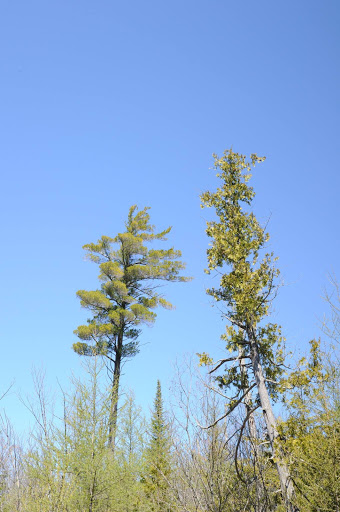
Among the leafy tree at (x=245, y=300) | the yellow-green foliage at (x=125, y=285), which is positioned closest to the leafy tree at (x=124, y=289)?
the yellow-green foliage at (x=125, y=285)

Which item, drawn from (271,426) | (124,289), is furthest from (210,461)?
(124,289)

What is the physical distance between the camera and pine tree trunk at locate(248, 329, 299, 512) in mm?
5992

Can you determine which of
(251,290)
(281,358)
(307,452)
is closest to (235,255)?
(251,290)

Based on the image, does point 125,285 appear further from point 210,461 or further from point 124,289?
point 210,461

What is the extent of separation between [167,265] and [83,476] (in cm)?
1086

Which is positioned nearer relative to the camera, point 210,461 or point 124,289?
point 210,461

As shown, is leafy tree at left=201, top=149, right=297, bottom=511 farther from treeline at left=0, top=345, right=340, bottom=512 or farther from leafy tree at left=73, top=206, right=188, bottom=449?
leafy tree at left=73, top=206, right=188, bottom=449

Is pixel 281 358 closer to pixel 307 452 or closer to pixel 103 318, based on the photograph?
pixel 307 452

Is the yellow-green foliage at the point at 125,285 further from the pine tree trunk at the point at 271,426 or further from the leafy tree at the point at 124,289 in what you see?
the pine tree trunk at the point at 271,426

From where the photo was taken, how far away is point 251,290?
7.38m

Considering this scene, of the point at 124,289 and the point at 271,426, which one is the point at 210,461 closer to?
the point at 271,426

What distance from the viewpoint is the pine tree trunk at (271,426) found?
5.99 metres

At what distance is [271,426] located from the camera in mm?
6434

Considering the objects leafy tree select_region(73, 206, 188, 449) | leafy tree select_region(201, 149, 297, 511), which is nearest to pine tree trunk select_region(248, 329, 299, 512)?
leafy tree select_region(201, 149, 297, 511)
